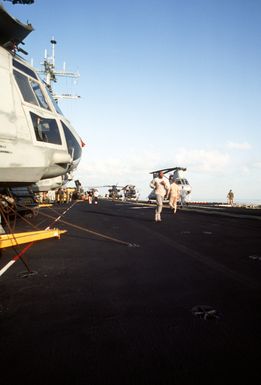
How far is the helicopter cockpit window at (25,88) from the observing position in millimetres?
7047

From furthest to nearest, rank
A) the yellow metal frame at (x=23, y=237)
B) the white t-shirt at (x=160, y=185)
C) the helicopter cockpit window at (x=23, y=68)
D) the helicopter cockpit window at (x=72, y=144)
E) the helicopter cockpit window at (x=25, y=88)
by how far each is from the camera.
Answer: the white t-shirt at (x=160, y=185) → the helicopter cockpit window at (x=72, y=144) → the helicopter cockpit window at (x=23, y=68) → the helicopter cockpit window at (x=25, y=88) → the yellow metal frame at (x=23, y=237)

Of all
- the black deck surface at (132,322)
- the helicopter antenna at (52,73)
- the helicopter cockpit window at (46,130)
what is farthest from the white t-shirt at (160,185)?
the helicopter antenna at (52,73)

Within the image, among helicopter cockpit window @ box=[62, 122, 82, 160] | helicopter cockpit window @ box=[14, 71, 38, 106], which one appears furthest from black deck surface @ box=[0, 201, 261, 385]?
helicopter cockpit window @ box=[14, 71, 38, 106]

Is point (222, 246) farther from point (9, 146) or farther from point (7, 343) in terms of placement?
point (9, 146)

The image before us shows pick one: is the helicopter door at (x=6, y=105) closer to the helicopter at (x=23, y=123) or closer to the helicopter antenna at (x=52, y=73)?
the helicopter at (x=23, y=123)

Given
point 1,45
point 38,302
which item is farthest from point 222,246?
point 1,45

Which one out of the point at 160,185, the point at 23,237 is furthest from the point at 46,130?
the point at 160,185

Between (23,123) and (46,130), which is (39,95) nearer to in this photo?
(46,130)

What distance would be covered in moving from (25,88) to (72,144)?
208cm

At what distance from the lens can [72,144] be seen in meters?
8.57

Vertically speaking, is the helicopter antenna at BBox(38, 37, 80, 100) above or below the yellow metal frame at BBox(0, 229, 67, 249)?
above

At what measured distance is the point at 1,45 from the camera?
6.94m

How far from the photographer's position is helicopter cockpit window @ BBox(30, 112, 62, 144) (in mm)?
7117

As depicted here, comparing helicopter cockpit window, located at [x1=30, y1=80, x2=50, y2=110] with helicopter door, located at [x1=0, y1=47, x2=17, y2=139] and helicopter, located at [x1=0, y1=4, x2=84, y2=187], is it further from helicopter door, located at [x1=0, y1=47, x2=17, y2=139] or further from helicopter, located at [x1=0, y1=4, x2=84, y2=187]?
helicopter door, located at [x1=0, y1=47, x2=17, y2=139]
